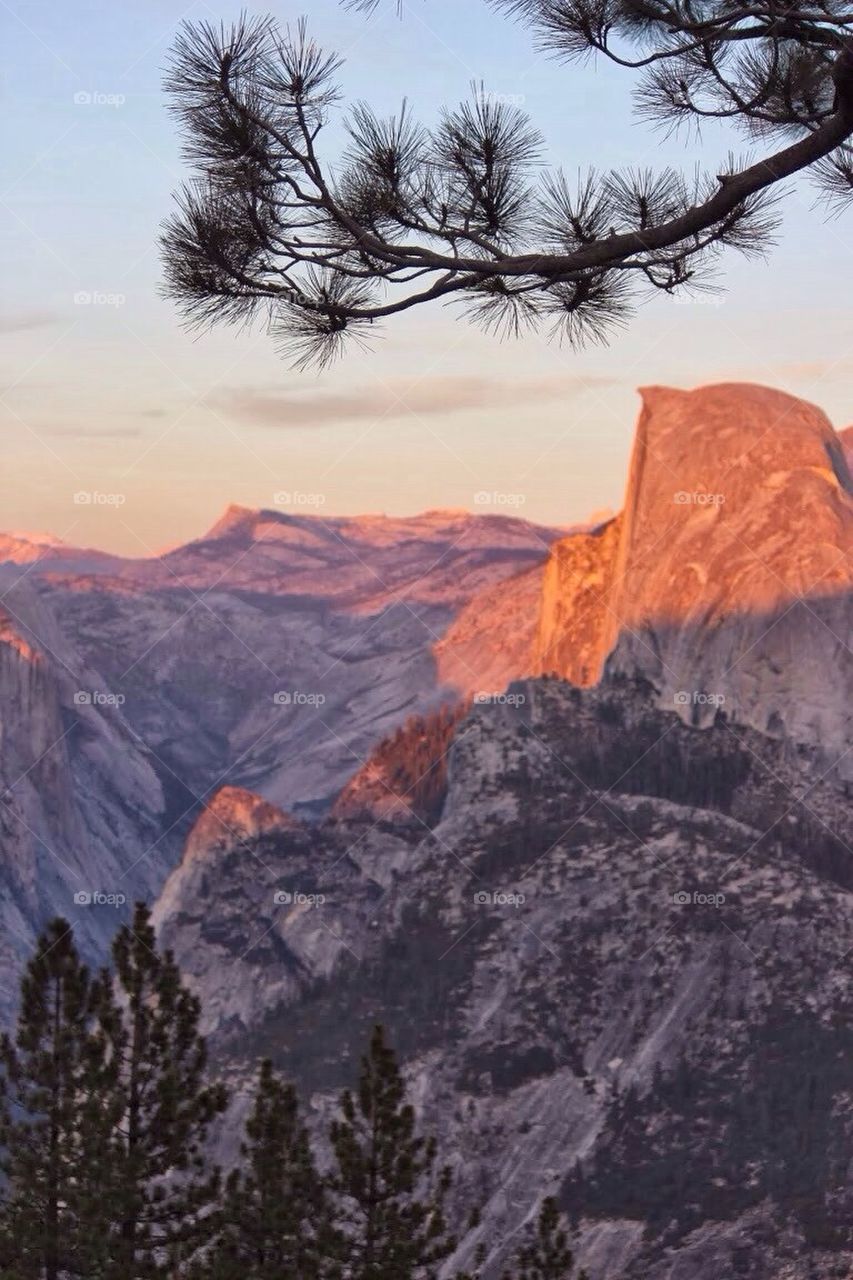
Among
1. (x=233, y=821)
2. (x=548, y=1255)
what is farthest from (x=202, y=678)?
(x=548, y=1255)

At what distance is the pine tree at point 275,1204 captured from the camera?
20.6 meters

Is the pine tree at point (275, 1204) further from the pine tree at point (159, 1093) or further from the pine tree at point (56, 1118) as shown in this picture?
the pine tree at point (56, 1118)

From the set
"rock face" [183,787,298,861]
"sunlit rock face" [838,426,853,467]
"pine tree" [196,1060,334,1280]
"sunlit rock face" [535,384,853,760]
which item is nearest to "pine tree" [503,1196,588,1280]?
"pine tree" [196,1060,334,1280]

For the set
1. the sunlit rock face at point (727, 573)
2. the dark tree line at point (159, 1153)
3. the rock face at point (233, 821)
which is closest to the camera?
the dark tree line at point (159, 1153)

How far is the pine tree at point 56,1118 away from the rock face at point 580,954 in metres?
50.0

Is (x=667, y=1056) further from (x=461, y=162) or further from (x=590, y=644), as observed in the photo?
(x=461, y=162)

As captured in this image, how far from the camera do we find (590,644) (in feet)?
266

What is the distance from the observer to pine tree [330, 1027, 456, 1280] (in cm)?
2061

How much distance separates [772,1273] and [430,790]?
24.3 m

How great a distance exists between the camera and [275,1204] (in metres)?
21.1

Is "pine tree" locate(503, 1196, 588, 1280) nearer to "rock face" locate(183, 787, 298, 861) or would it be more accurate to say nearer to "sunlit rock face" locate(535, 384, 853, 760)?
"sunlit rock face" locate(535, 384, 853, 760)

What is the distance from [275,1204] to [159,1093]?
1.90 meters

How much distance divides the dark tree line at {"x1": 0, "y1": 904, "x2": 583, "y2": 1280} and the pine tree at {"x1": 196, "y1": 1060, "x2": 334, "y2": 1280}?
2cm

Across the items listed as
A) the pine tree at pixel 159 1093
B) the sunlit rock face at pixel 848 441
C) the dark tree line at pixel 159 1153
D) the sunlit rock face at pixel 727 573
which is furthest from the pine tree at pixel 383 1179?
the sunlit rock face at pixel 848 441
